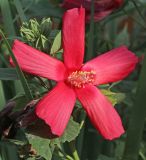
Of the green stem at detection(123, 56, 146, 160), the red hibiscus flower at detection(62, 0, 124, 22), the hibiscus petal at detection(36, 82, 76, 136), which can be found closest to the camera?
the hibiscus petal at detection(36, 82, 76, 136)

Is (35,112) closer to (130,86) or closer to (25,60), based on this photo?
(25,60)

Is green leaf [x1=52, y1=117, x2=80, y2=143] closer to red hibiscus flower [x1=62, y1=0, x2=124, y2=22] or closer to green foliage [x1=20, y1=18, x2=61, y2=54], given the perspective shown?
green foliage [x1=20, y1=18, x2=61, y2=54]

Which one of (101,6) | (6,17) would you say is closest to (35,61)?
(6,17)

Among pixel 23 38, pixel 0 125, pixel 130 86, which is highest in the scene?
pixel 23 38

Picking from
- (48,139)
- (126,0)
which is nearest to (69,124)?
(48,139)

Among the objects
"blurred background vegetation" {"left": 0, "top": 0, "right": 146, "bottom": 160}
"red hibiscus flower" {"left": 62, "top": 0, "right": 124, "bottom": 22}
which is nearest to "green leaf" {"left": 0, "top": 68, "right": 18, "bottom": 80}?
"blurred background vegetation" {"left": 0, "top": 0, "right": 146, "bottom": 160}

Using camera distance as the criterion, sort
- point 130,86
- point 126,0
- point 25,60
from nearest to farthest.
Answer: point 25,60 < point 126,0 < point 130,86
